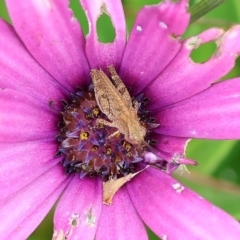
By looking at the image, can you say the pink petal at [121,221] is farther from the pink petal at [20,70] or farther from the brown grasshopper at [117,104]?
the pink petal at [20,70]

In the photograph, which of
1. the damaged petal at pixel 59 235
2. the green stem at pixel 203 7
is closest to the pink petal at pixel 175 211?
the damaged petal at pixel 59 235

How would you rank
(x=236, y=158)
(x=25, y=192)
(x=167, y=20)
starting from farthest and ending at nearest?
(x=236, y=158) → (x=25, y=192) → (x=167, y=20)

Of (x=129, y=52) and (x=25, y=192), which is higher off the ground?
Result: (x=129, y=52)

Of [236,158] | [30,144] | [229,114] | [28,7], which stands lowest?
[236,158]

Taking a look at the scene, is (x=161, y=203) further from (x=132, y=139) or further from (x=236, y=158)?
(x=236, y=158)

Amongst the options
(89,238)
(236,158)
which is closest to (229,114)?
(89,238)

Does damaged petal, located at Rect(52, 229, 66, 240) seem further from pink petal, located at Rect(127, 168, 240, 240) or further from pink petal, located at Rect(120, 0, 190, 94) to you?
pink petal, located at Rect(120, 0, 190, 94)
